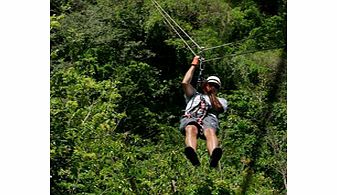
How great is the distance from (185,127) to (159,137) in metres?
8.15

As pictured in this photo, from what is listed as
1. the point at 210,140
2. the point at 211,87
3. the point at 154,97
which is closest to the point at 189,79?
the point at 211,87

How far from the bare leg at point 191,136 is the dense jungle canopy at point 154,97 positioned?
151 inches

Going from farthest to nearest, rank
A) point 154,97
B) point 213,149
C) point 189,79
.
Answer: point 154,97 < point 189,79 < point 213,149

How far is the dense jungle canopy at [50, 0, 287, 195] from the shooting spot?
29.5 ft

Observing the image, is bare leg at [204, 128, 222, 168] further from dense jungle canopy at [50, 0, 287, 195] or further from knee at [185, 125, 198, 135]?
dense jungle canopy at [50, 0, 287, 195]

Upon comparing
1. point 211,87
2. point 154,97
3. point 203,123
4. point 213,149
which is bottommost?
point 154,97

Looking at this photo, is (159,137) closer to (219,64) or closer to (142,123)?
(142,123)

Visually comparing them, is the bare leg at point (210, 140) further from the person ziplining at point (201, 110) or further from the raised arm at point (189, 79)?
the raised arm at point (189, 79)

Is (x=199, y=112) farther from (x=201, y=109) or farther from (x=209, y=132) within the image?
(x=209, y=132)

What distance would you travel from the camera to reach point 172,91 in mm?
14328

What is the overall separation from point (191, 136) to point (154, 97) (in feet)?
30.0

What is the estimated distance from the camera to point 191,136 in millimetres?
4637

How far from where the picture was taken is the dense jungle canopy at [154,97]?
Result: 353 inches
